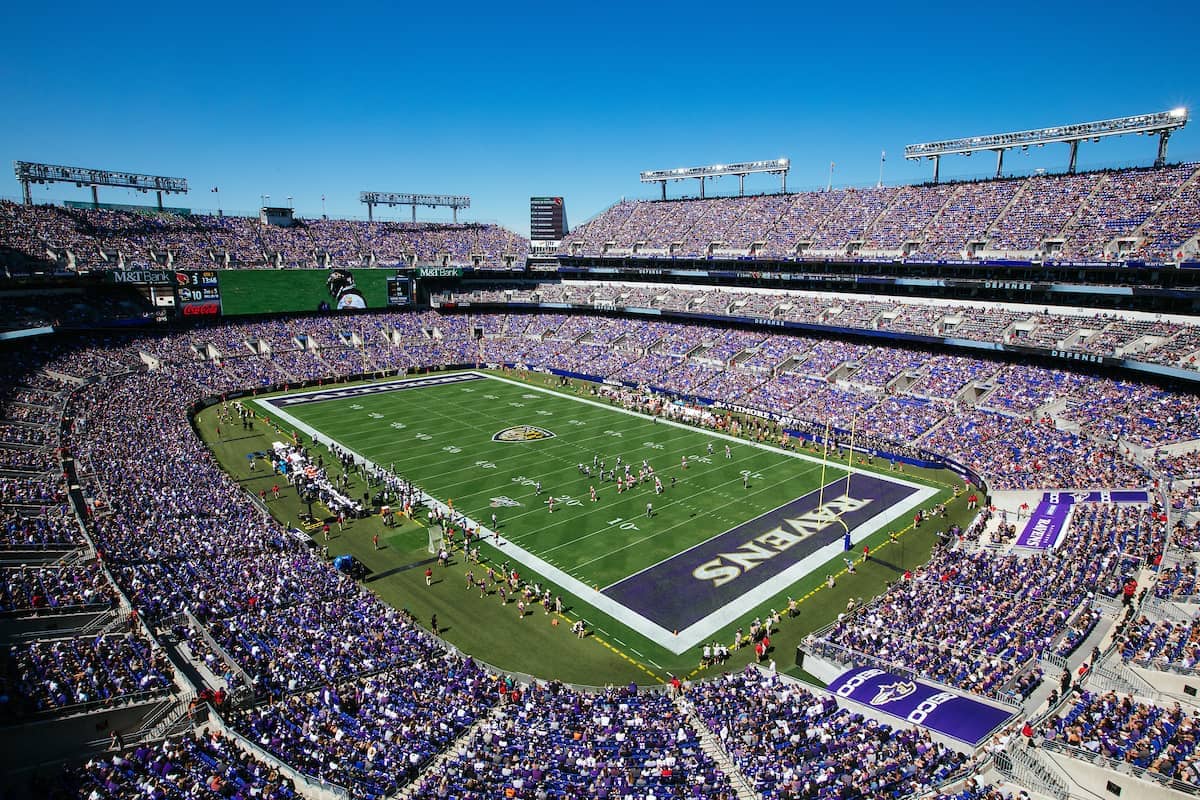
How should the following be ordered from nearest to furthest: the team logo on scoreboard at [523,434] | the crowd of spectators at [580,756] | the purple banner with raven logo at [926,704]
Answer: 1. the crowd of spectators at [580,756]
2. the purple banner with raven logo at [926,704]
3. the team logo on scoreboard at [523,434]

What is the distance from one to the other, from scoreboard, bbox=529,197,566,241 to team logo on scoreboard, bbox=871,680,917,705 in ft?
341

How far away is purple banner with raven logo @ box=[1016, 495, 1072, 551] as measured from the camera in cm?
2548

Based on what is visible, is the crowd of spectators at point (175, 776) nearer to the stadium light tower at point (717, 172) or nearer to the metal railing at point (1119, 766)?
the metal railing at point (1119, 766)

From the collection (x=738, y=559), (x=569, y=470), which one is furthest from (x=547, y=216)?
(x=738, y=559)

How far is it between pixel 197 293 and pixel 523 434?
1475 inches

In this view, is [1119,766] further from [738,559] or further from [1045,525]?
[1045,525]

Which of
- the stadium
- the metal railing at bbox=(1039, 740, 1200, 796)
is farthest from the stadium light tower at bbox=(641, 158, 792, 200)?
the metal railing at bbox=(1039, 740, 1200, 796)

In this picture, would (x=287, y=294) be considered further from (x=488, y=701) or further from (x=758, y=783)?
(x=758, y=783)

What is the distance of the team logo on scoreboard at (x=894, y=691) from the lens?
16597mm

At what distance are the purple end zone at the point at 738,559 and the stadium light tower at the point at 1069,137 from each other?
3492 centimetres

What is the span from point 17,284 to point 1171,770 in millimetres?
65423

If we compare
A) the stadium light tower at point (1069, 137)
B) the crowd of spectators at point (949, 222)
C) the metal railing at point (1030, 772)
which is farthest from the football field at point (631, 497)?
the stadium light tower at point (1069, 137)

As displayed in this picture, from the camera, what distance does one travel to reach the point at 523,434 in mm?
44125

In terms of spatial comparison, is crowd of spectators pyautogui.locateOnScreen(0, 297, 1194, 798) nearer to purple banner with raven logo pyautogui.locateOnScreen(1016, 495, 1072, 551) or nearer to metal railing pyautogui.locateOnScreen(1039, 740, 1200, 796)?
purple banner with raven logo pyautogui.locateOnScreen(1016, 495, 1072, 551)
